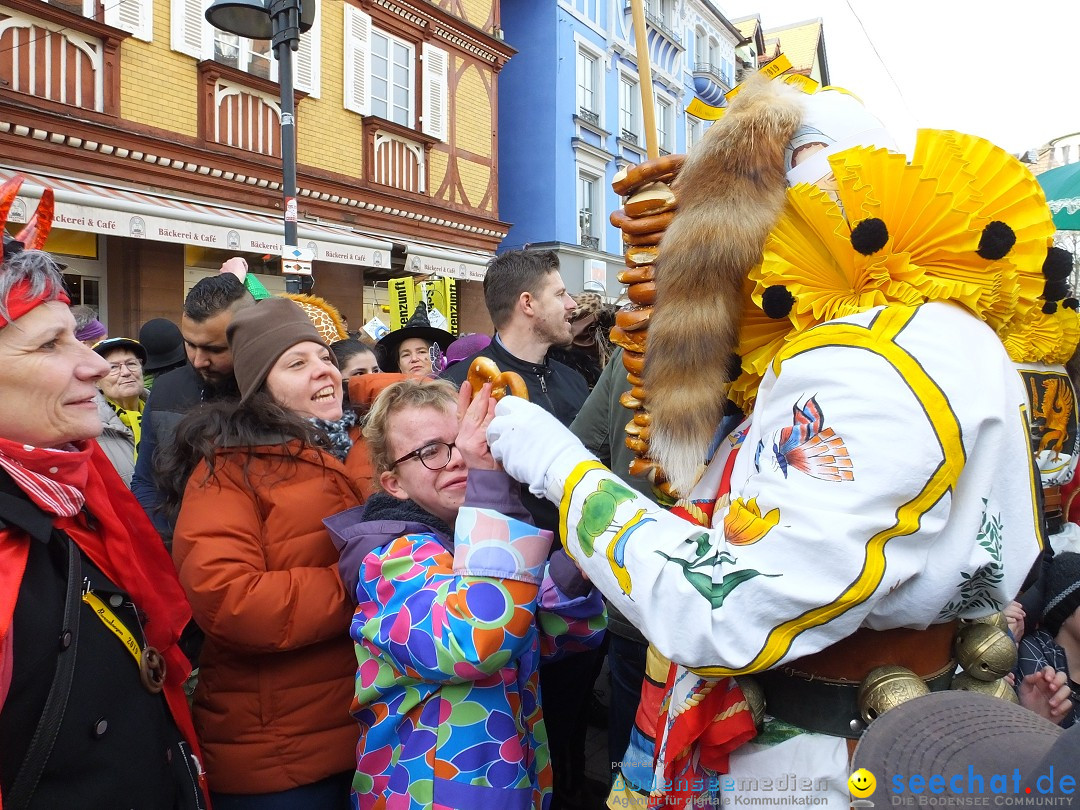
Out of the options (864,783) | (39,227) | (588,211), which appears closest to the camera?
(864,783)

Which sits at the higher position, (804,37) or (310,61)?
(804,37)

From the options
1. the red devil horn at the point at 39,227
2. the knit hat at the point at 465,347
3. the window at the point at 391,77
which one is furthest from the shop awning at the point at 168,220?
the red devil horn at the point at 39,227

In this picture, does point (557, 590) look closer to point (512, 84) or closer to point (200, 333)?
point (200, 333)

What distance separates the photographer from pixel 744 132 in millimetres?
1270

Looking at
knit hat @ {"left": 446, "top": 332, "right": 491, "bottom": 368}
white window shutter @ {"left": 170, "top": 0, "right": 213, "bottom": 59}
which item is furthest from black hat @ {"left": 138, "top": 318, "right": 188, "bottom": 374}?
white window shutter @ {"left": 170, "top": 0, "right": 213, "bottom": 59}

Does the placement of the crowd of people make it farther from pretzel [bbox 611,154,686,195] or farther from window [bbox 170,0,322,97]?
window [bbox 170,0,322,97]

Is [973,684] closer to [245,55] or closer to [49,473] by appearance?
[49,473]

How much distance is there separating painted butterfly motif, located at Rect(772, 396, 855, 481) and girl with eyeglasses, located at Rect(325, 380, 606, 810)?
23.8 inches

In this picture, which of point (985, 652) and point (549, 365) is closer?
point (985, 652)

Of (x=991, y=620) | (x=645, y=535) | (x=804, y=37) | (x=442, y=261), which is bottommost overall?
(x=991, y=620)

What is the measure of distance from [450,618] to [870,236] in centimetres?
102

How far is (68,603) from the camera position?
56.0 inches

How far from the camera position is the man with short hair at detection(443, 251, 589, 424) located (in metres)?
3.50

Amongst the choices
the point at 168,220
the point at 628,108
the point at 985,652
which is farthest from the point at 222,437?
the point at 628,108
